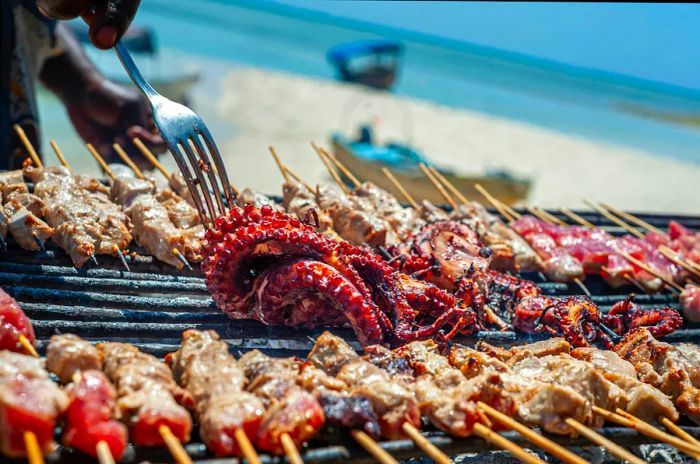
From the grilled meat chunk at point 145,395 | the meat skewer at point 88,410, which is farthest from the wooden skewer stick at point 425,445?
the meat skewer at point 88,410

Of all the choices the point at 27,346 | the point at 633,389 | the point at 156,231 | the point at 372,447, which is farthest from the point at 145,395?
the point at 633,389

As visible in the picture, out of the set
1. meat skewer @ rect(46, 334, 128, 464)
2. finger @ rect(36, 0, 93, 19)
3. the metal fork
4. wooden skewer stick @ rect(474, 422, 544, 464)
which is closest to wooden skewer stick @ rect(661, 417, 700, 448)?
wooden skewer stick @ rect(474, 422, 544, 464)

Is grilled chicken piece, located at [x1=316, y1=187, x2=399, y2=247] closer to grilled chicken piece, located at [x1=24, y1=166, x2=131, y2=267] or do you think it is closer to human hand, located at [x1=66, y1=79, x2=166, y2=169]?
grilled chicken piece, located at [x1=24, y1=166, x2=131, y2=267]

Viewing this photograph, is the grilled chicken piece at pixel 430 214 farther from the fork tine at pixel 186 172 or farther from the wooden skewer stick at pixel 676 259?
the fork tine at pixel 186 172

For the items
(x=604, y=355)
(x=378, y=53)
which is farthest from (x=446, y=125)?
(x=604, y=355)

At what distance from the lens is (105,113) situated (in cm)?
862

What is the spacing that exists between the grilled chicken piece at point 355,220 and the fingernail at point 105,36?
6.83 ft

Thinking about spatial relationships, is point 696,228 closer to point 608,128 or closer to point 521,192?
point 521,192

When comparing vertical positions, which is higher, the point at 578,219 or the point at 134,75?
the point at 134,75

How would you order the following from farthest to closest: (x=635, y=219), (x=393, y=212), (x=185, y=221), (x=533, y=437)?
(x=635, y=219)
(x=393, y=212)
(x=185, y=221)
(x=533, y=437)

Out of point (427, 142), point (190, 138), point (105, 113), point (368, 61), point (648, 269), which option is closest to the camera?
point (190, 138)

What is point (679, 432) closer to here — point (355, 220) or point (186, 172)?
point (355, 220)

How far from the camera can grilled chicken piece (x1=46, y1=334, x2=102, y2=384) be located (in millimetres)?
3107

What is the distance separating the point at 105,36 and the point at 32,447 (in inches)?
113
